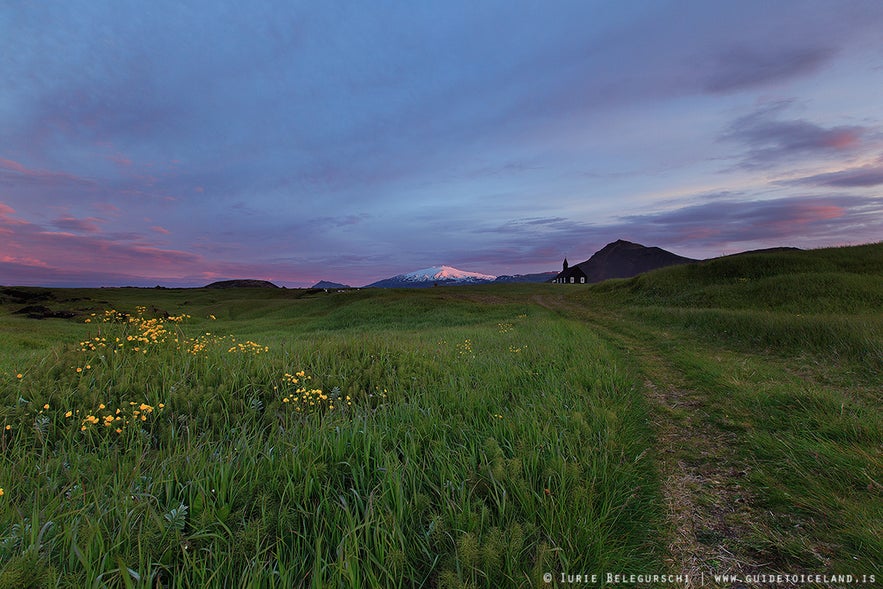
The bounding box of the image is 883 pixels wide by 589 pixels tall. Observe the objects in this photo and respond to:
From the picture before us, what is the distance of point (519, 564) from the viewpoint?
235 cm

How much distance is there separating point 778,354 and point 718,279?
21694 millimetres

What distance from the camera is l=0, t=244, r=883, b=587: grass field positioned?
7.64 ft

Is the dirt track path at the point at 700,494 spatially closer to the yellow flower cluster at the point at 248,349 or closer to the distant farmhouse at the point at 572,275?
the yellow flower cluster at the point at 248,349

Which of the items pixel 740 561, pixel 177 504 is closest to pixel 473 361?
pixel 740 561

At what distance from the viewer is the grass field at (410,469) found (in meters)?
2.33

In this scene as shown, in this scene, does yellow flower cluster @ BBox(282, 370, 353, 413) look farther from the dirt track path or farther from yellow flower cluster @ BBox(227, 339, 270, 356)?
the dirt track path

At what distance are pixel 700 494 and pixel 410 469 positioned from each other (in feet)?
10.9

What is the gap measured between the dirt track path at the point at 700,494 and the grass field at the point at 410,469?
0.02 metres

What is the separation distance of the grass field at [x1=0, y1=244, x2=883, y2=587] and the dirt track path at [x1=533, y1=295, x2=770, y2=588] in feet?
0.07

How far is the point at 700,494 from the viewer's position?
12.2 ft

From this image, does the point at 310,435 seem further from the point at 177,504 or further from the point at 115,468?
the point at 115,468

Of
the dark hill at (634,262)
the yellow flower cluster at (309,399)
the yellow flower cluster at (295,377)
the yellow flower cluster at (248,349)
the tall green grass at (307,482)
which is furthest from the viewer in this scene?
the dark hill at (634,262)

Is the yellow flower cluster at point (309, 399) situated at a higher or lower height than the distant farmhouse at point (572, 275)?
lower

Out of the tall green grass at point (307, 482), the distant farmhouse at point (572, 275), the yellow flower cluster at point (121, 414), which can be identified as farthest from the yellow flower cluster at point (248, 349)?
the distant farmhouse at point (572, 275)
